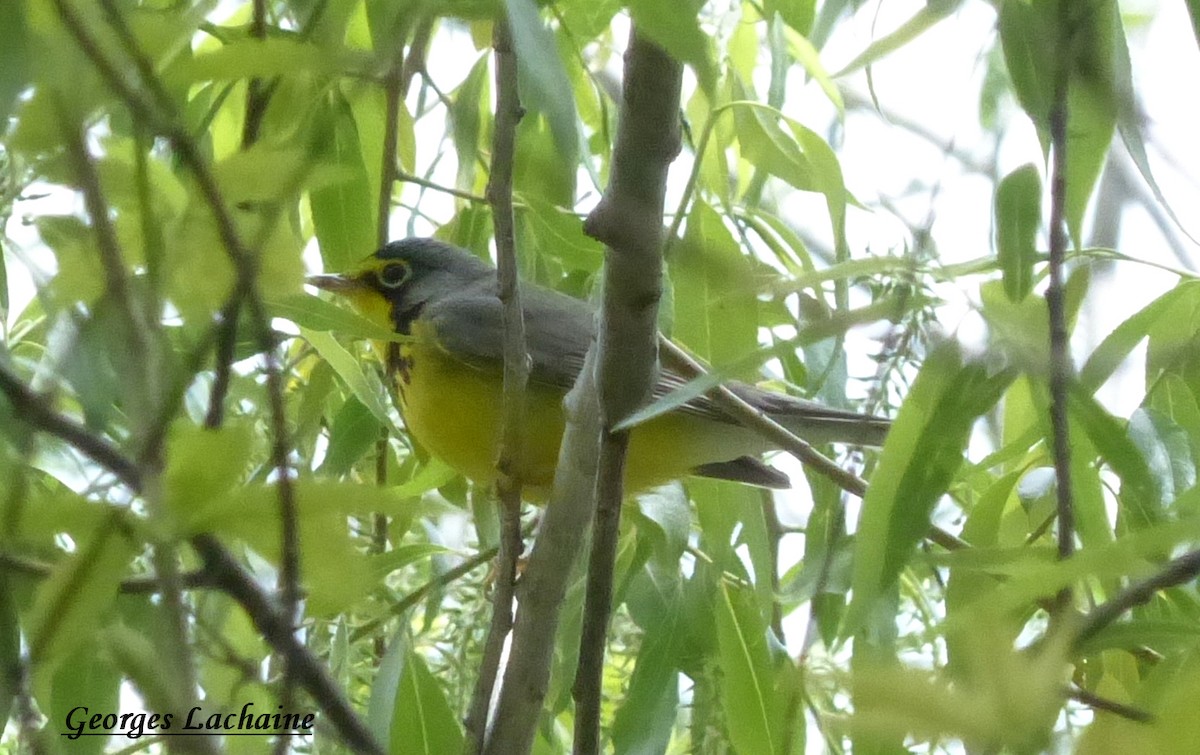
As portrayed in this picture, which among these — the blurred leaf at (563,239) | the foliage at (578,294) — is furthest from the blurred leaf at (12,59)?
the blurred leaf at (563,239)

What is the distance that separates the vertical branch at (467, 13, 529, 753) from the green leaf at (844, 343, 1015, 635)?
0.29 meters

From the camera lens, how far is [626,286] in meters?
0.95

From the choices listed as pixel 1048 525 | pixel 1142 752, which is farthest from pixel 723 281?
pixel 1048 525

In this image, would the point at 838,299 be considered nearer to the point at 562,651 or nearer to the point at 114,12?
the point at 562,651

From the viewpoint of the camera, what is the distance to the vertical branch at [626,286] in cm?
83

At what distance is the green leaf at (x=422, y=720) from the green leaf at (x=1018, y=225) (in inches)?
26.8

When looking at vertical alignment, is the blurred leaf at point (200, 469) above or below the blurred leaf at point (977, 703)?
above

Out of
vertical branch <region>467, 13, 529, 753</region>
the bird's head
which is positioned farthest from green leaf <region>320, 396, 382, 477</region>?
the bird's head

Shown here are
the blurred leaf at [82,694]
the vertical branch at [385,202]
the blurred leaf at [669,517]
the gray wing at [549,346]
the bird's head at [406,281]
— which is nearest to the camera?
the blurred leaf at [82,694]

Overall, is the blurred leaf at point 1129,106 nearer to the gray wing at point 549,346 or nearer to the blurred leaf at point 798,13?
the blurred leaf at point 798,13

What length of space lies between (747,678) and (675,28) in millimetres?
894

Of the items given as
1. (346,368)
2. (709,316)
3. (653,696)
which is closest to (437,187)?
(346,368)

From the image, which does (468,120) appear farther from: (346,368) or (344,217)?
(346,368)

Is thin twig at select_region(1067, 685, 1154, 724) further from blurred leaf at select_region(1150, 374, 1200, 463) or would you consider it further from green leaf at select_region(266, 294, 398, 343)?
blurred leaf at select_region(1150, 374, 1200, 463)
